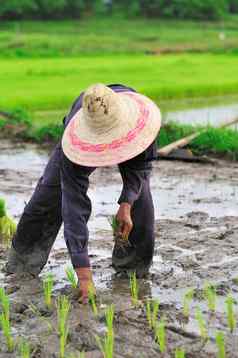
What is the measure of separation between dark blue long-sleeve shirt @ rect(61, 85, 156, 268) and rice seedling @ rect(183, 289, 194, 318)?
2.00 feet

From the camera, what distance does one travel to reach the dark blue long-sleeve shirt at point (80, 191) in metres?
4.70

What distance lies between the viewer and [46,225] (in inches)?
214

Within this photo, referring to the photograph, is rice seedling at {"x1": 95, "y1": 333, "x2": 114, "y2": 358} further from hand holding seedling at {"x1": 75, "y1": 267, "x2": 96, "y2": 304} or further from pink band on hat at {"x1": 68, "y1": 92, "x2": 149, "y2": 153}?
pink band on hat at {"x1": 68, "y1": 92, "x2": 149, "y2": 153}

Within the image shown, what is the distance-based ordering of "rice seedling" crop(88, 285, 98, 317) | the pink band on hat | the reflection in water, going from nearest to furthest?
1. the pink band on hat
2. "rice seedling" crop(88, 285, 98, 317)
3. the reflection in water

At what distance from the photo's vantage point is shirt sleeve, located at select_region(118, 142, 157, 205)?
4.70m

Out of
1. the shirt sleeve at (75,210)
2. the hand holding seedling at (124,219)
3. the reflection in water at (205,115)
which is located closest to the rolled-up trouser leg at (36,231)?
the shirt sleeve at (75,210)

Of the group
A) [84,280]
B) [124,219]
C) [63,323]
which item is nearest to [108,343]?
[63,323]

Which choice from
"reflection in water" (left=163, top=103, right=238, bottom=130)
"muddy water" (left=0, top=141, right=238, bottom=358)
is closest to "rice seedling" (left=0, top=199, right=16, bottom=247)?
"muddy water" (left=0, top=141, right=238, bottom=358)

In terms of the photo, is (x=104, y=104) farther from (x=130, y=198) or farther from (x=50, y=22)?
(x=50, y=22)

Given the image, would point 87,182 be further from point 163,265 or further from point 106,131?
point 163,265

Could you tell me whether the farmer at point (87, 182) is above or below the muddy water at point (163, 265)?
above

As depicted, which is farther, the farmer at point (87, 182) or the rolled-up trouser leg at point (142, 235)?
the rolled-up trouser leg at point (142, 235)

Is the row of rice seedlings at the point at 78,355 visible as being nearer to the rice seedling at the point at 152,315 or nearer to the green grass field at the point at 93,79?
the rice seedling at the point at 152,315

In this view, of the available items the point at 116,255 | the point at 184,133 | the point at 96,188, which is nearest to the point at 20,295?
the point at 116,255
